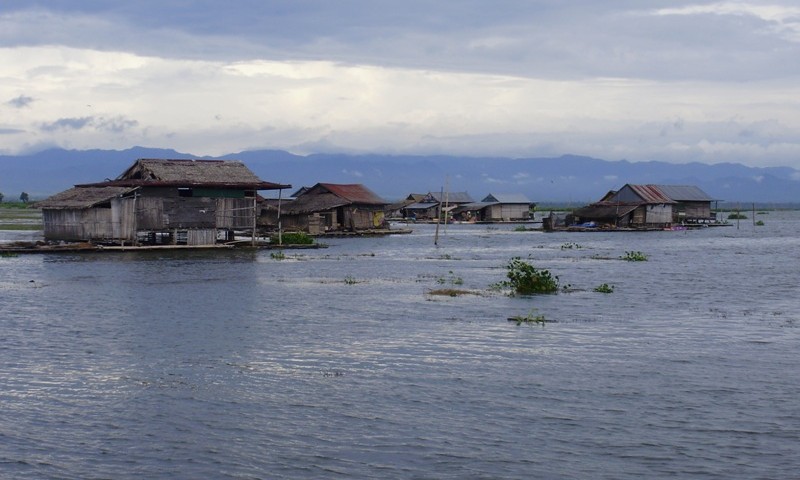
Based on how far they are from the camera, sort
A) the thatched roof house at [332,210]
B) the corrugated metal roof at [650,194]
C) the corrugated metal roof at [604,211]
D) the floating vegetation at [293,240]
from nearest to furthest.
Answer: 1. the floating vegetation at [293,240]
2. the thatched roof house at [332,210]
3. the corrugated metal roof at [604,211]
4. the corrugated metal roof at [650,194]

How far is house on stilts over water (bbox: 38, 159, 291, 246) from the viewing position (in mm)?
49375

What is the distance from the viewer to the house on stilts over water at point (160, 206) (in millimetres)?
49375

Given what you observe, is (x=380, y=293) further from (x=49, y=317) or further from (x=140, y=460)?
(x=140, y=460)

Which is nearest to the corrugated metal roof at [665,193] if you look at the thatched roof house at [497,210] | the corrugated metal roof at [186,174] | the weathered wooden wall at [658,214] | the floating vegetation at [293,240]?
the weathered wooden wall at [658,214]

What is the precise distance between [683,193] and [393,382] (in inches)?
3281

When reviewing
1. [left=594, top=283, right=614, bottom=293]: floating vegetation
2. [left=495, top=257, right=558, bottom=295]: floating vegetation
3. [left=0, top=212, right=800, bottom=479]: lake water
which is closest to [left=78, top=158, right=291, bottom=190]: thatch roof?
[left=0, top=212, right=800, bottom=479]: lake water

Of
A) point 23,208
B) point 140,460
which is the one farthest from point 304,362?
point 23,208

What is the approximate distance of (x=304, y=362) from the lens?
19.0 metres

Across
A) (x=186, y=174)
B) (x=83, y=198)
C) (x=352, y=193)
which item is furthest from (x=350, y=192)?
(x=83, y=198)

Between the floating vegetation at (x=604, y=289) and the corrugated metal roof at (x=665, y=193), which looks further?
the corrugated metal roof at (x=665, y=193)

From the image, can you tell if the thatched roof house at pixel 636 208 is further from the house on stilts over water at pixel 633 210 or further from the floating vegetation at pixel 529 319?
the floating vegetation at pixel 529 319

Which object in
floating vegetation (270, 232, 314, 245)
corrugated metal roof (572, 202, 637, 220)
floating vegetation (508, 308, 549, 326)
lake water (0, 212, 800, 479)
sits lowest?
lake water (0, 212, 800, 479)

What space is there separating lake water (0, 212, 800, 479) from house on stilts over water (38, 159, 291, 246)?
52.2ft

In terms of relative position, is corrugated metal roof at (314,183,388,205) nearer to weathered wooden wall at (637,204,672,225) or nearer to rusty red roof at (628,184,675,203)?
rusty red roof at (628,184,675,203)
